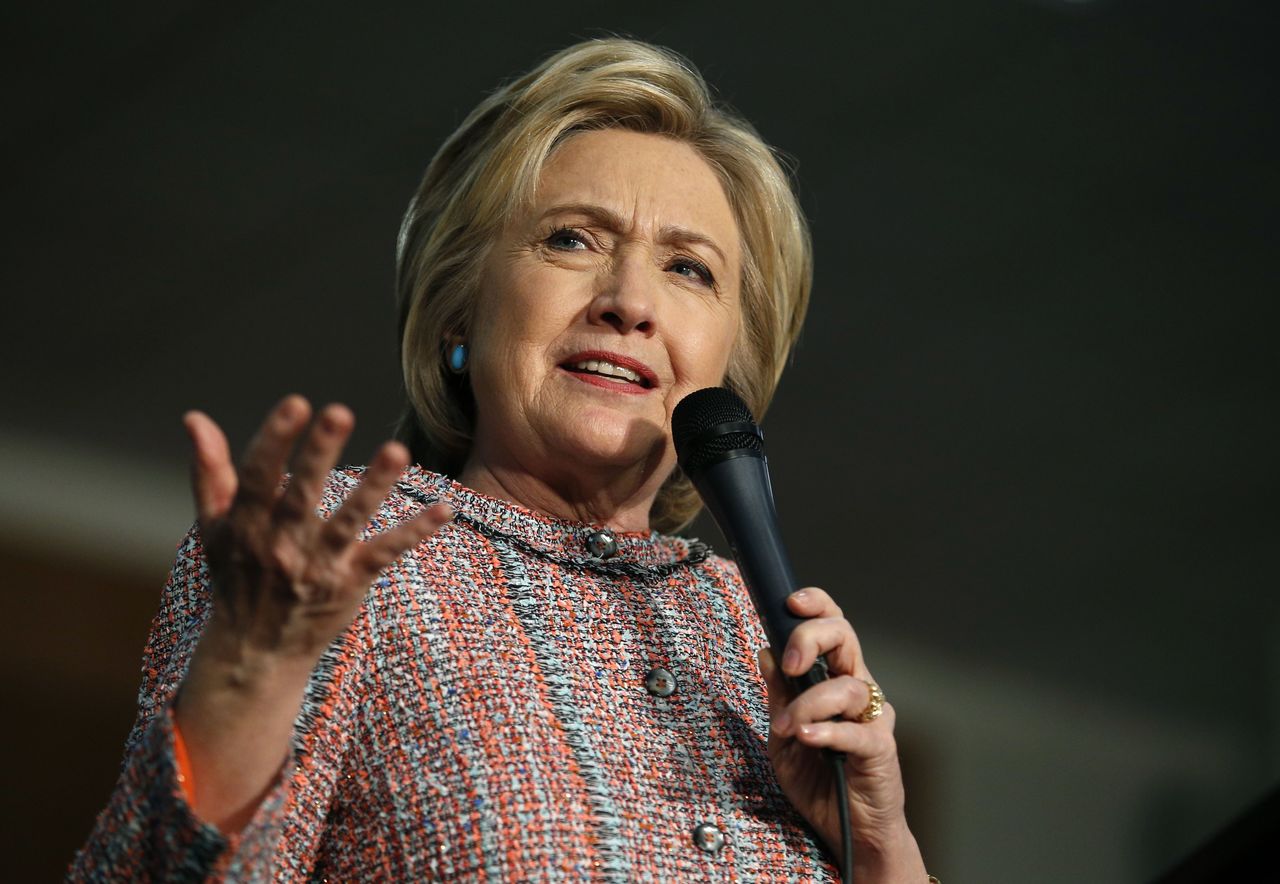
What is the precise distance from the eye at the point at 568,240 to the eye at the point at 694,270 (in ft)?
0.40

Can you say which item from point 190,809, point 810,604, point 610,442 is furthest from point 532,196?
point 190,809

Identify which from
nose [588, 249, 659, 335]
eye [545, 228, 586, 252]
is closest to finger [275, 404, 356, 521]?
nose [588, 249, 659, 335]

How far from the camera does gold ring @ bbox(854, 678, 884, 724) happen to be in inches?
57.0

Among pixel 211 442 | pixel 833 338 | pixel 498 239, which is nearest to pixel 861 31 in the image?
pixel 833 338

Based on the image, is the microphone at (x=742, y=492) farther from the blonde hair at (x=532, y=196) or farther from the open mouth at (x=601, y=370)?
the blonde hair at (x=532, y=196)

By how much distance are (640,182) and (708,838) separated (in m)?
0.85

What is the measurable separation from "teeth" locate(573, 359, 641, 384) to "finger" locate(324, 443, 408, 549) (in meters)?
0.71

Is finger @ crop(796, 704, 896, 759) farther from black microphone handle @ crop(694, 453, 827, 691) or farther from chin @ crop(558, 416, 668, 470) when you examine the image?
chin @ crop(558, 416, 668, 470)

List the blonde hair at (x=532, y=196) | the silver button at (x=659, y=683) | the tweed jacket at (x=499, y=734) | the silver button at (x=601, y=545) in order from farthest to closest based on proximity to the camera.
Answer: the blonde hair at (x=532, y=196) < the silver button at (x=601, y=545) < the silver button at (x=659, y=683) < the tweed jacket at (x=499, y=734)

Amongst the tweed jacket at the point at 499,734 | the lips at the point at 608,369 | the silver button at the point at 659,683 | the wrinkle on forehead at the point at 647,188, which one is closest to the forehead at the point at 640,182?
the wrinkle on forehead at the point at 647,188

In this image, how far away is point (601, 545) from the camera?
1.68 meters

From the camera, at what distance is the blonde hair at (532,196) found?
1919 mm

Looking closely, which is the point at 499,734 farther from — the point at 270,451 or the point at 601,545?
the point at 270,451

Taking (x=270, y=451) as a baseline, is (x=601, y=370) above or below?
above
